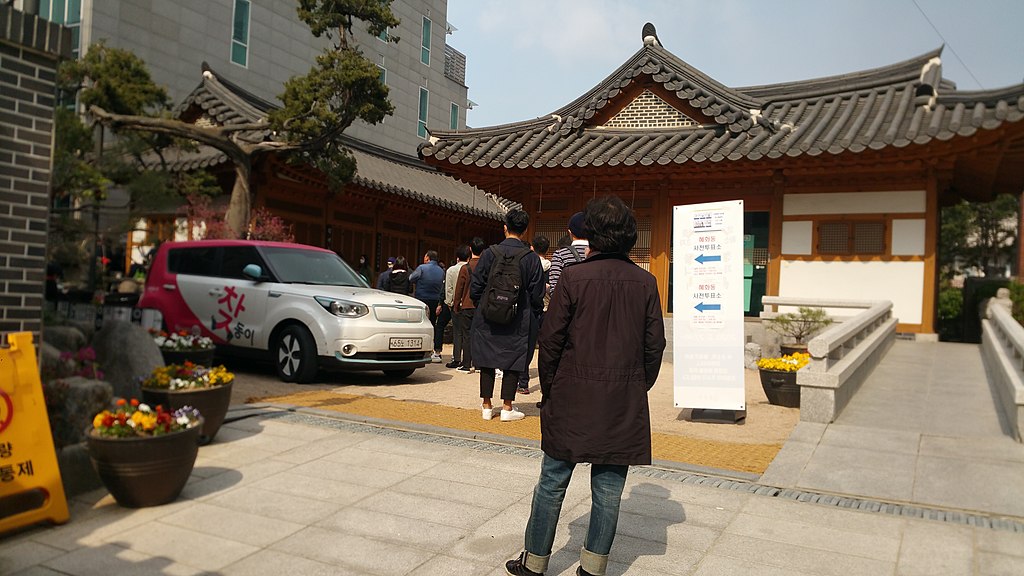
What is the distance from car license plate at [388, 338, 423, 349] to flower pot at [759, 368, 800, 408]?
4.17 meters

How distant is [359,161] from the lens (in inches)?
758

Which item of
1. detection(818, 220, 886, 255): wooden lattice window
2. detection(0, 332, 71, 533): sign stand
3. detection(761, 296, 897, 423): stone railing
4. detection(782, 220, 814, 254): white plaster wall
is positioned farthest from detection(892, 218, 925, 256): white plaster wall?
detection(0, 332, 71, 533): sign stand

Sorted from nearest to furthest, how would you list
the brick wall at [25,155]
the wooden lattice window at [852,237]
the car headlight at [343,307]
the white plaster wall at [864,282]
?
the brick wall at [25,155], the car headlight at [343,307], the white plaster wall at [864,282], the wooden lattice window at [852,237]

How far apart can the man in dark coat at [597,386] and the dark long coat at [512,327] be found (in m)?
3.11

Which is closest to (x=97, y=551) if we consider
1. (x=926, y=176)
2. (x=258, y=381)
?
(x=258, y=381)

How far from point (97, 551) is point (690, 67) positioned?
500 inches

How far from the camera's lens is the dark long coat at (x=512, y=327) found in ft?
21.0

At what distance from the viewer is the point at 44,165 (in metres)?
4.25

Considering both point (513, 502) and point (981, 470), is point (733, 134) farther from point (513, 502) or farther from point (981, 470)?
point (513, 502)

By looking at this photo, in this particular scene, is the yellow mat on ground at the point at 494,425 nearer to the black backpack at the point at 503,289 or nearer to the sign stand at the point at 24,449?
the black backpack at the point at 503,289

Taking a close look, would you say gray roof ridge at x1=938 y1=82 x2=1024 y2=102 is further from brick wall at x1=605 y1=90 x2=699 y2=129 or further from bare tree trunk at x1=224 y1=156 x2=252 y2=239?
bare tree trunk at x1=224 y1=156 x2=252 y2=239

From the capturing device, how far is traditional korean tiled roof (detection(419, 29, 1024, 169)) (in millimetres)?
11391

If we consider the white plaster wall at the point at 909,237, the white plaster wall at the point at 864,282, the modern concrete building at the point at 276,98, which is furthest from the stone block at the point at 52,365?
the white plaster wall at the point at 909,237

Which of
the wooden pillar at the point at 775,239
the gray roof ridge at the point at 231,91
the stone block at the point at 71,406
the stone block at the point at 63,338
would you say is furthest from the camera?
the gray roof ridge at the point at 231,91
